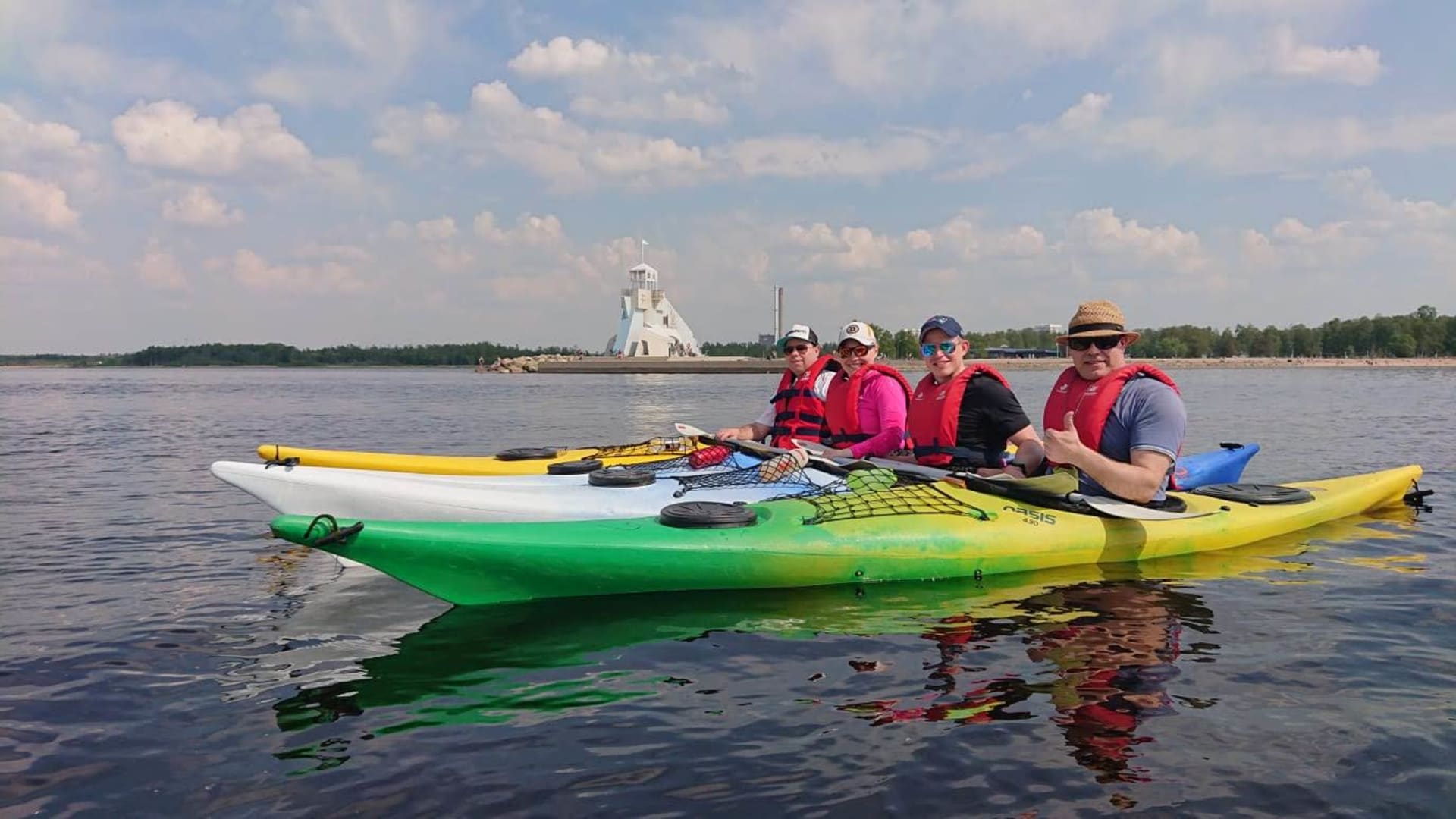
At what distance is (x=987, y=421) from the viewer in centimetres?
776

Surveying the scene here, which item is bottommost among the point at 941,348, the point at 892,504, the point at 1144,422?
the point at 892,504

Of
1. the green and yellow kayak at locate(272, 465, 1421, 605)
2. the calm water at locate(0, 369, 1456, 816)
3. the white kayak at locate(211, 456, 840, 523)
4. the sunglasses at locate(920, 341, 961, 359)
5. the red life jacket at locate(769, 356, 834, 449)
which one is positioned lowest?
the calm water at locate(0, 369, 1456, 816)

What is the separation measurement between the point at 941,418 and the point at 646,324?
88.0 m

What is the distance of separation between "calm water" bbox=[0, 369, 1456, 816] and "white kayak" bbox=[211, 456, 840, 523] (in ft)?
2.24

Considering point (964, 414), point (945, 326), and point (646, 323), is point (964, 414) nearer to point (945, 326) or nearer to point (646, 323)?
point (945, 326)

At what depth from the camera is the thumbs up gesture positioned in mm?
5738

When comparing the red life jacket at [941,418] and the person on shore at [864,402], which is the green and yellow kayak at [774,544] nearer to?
the red life jacket at [941,418]

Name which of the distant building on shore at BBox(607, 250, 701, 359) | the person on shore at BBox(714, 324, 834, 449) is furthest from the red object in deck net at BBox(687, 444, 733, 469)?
the distant building on shore at BBox(607, 250, 701, 359)

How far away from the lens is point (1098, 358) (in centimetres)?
662

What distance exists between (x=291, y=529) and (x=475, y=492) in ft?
6.67

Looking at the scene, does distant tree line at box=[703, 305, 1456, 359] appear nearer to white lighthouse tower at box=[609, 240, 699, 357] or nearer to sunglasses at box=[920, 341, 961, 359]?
white lighthouse tower at box=[609, 240, 699, 357]

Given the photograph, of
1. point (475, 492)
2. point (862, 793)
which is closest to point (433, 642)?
point (475, 492)

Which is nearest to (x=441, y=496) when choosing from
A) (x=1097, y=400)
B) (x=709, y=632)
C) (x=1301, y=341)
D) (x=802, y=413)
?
(x=709, y=632)

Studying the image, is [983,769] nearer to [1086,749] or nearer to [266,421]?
[1086,749]
